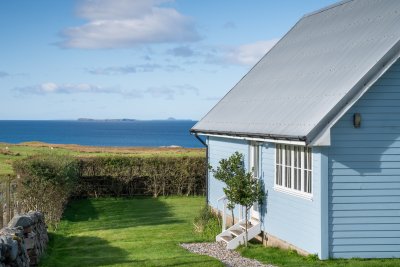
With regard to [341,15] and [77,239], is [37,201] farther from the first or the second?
[341,15]

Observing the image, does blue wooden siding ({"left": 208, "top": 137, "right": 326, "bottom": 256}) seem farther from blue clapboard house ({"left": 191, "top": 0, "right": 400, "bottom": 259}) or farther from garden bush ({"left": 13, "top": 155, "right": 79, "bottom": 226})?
garden bush ({"left": 13, "top": 155, "right": 79, "bottom": 226})

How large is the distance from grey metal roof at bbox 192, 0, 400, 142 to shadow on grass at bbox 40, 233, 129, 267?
4.83 metres

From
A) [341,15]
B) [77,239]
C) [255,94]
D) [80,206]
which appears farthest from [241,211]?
[80,206]

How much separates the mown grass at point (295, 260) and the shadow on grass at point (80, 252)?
3257 millimetres

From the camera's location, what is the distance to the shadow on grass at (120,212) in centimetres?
2450

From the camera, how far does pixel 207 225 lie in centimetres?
2150

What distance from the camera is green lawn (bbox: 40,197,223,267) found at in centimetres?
1588

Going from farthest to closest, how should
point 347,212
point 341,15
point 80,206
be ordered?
point 80,206 → point 341,15 → point 347,212

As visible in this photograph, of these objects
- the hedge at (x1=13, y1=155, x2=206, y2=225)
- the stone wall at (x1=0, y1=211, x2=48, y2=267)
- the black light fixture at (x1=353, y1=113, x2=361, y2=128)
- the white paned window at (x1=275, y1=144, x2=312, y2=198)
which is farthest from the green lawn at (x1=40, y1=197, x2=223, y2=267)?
the black light fixture at (x1=353, y1=113, x2=361, y2=128)

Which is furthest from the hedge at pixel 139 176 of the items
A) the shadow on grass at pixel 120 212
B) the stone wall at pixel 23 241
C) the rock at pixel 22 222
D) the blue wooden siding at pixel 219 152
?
the rock at pixel 22 222

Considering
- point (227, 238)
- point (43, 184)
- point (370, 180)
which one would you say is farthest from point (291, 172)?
point (43, 184)

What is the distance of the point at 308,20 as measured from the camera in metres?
22.2

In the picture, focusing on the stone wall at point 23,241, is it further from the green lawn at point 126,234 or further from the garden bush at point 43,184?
the garden bush at point 43,184

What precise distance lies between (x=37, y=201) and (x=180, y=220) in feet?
17.4
